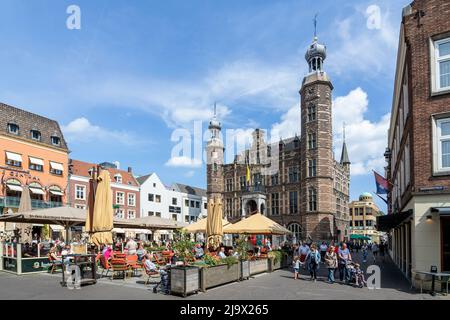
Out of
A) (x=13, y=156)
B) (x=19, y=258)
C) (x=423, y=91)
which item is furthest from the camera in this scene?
(x=13, y=156)

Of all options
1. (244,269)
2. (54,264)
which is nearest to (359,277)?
(244,269)

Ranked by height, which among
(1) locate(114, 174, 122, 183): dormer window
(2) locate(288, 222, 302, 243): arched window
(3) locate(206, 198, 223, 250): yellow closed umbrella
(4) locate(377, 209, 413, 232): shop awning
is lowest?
(2) locate(288, 222, 302, 243): arched window

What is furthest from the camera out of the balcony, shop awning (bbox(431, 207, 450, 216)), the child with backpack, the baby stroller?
the balcony

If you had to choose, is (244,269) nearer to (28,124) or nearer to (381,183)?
(381,183)

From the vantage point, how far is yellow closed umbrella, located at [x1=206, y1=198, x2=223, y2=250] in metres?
19.5

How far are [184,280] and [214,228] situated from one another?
886 cm

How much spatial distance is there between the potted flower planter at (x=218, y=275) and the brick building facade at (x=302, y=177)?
34.6 m

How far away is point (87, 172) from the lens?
47.0 m

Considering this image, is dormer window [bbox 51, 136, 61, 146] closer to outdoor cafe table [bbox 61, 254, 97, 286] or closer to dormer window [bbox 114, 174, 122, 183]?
dormer window [bbox 114, 174, 122, 183]

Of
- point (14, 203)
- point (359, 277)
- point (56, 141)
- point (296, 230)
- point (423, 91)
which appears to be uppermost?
point (56, 141)

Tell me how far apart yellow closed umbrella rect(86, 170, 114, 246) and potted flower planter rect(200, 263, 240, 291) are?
436cm

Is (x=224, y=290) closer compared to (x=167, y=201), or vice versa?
(x=224, y=290)

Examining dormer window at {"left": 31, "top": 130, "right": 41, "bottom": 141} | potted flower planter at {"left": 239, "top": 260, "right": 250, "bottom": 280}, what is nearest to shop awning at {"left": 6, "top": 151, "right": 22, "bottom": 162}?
dormer window at {"left": 31, "top": 130, "right": 41, "bottom": 141}

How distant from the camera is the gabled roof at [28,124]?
34.5 metres
